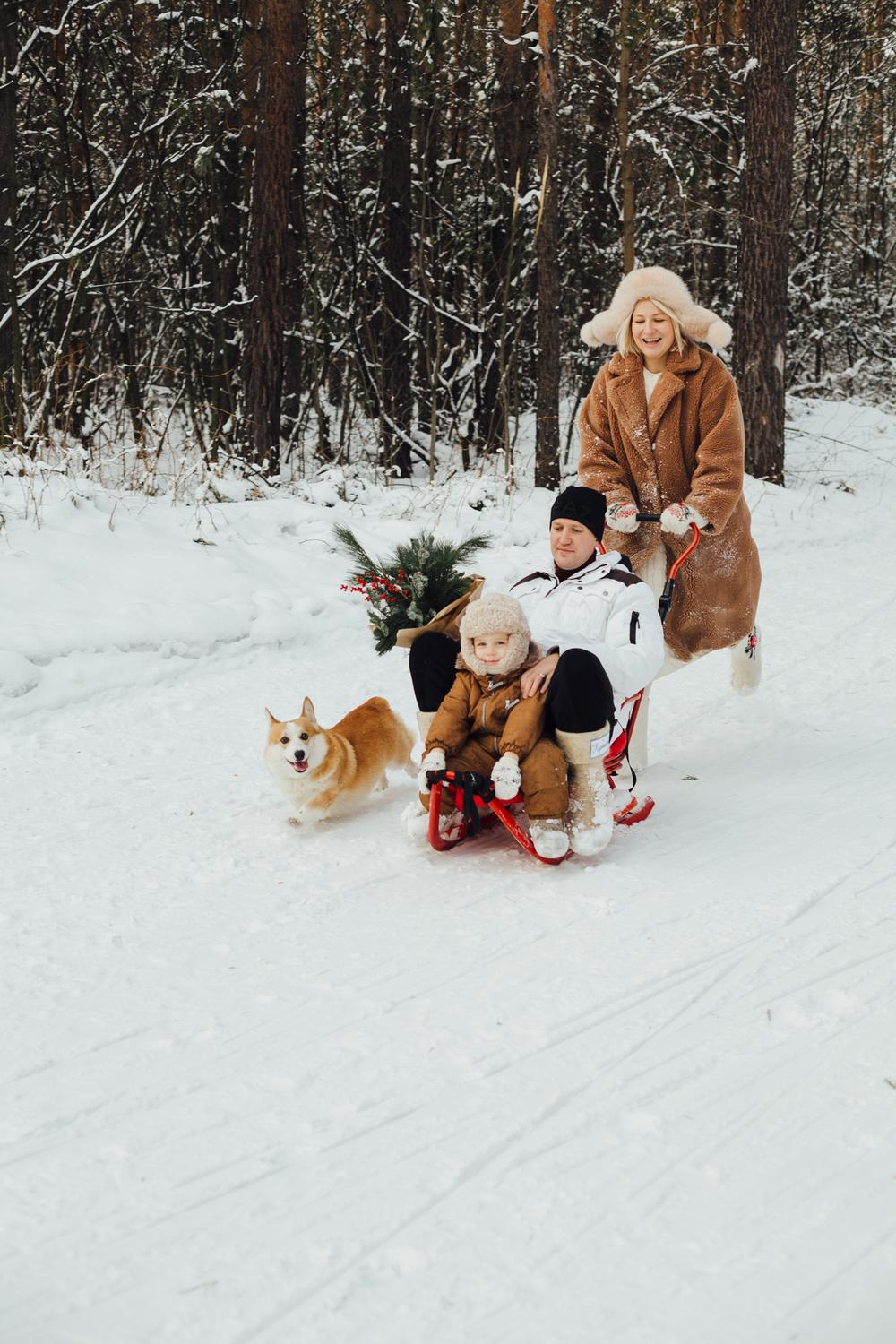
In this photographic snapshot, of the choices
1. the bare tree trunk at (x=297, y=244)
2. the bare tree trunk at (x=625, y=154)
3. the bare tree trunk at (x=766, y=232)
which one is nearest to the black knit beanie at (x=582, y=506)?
the bare tree trunk at (x=297, y=244)

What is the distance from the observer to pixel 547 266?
12.2m

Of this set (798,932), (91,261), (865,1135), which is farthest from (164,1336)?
(91,261)

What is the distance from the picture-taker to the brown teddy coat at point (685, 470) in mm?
4953

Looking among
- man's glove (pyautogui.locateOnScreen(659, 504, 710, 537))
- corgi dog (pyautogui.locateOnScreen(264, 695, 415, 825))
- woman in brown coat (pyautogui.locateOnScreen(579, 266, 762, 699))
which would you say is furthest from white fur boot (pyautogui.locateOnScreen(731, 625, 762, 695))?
corgi dog (pyautogui.locateOnScreen(264, 695, 415, 825))

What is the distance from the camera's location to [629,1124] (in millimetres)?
2480

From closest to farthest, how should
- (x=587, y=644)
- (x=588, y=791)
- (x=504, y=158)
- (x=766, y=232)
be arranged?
(x=588, y=791) → (x=587, y=644) → (x=766, y=232) → (x=504, y=158)

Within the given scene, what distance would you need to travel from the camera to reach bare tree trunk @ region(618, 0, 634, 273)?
46.3ft

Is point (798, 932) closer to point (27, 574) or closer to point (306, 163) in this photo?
point (27, 574)

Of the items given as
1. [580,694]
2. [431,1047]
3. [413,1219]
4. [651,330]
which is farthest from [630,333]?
[413,1219]

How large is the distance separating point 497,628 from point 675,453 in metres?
1.56

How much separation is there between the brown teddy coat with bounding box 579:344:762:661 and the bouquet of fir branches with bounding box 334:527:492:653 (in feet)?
3.16

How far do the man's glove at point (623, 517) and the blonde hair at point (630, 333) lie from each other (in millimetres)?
701

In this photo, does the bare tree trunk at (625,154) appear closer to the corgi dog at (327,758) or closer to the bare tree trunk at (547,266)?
the bare tree trunk at (547,266)

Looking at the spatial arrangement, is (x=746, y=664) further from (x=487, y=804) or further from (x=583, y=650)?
(x=487, y=804)
